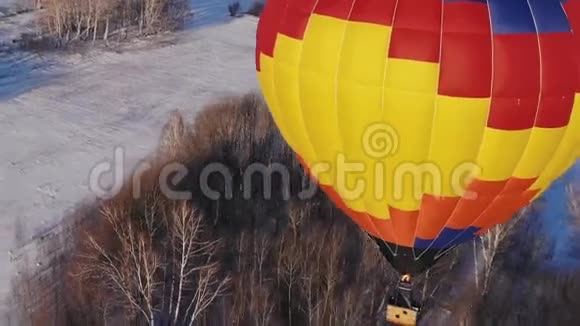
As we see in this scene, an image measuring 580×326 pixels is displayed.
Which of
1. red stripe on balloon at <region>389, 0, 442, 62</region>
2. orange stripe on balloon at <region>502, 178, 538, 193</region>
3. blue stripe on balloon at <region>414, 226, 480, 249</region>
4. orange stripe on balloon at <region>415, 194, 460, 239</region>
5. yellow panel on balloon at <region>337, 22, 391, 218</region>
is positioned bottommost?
blue stripe on balloon at <region>414, 226, 480, 249</region>

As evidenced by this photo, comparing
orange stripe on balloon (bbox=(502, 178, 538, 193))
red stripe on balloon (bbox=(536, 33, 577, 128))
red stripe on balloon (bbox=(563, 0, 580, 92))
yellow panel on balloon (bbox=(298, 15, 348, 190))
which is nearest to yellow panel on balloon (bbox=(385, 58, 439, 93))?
yellow panel on balloon (bbox=(298, 15, 348, 190))

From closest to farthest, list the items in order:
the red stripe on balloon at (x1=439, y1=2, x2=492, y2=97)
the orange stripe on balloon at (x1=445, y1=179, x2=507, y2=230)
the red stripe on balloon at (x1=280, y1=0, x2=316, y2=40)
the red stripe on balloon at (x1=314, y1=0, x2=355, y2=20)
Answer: the red stripe on balloon at (x1=439, y1=2, x2=492, y2=97) < the red stripe on balloon at (x1=314, y1=0, x2=355, y2=20) < the red stripe on balloon at (x1=280, y1=0, x2=316, y2=40) < the orange stripe on balloon at (x1=445, y1=179, x2=507, y2=230)

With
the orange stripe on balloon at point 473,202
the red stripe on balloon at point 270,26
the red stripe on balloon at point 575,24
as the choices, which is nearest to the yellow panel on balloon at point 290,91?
the red stripe on balloon at point 270,26

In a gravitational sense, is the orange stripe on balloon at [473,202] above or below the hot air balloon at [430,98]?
below

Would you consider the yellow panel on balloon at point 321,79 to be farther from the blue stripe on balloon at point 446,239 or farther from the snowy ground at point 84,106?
the snowy ground at point 84,106

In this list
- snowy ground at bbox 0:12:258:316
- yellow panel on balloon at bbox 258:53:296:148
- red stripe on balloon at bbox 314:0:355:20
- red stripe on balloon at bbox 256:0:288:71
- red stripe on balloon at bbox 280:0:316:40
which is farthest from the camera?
snowy ground at bbox 0:12:258:316

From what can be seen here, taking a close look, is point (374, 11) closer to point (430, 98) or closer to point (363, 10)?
point (363, 10)

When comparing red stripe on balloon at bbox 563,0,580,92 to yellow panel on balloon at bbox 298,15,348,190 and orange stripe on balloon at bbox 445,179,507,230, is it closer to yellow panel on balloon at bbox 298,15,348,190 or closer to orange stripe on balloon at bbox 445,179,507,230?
orange stripe on balloon at bbox 445,179,507,230

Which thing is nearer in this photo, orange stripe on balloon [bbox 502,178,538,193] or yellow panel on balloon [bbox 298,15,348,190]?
yellow panel on balloon [bbox 298,15,348,190]
